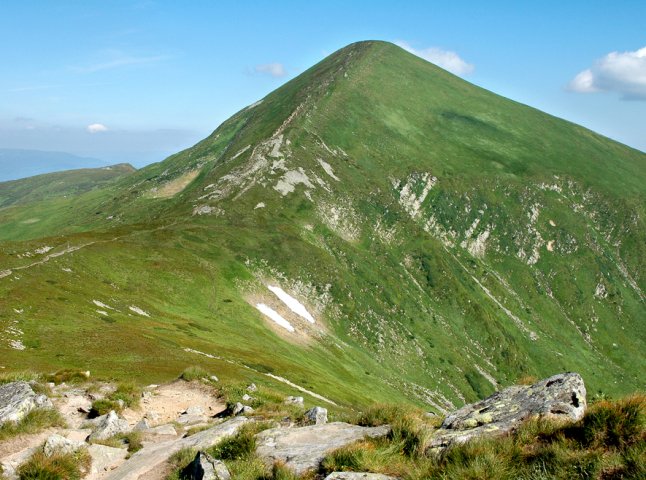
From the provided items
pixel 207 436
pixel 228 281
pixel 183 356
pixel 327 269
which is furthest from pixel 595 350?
pixel 207 436

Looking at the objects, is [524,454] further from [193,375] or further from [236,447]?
[193,375]

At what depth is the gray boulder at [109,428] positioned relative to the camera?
2186cm

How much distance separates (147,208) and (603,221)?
613ft

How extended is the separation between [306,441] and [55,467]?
29.8 ft

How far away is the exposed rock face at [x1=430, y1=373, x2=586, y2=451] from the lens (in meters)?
14.4

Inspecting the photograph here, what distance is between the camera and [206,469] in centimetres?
1486

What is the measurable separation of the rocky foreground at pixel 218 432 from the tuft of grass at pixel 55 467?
384mm

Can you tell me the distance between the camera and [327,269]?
387 ft

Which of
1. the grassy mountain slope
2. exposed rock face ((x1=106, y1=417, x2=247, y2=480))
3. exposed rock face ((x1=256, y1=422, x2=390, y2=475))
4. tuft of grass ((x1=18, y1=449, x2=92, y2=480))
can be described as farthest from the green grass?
the grassy mountain slope

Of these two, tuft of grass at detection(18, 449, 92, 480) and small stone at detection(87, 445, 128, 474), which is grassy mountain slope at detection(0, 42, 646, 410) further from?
tuft of grass at detection(18, 449, 92, 480)

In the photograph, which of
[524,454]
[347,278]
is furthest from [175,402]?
[347,278]

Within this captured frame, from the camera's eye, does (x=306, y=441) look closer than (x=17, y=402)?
Yes

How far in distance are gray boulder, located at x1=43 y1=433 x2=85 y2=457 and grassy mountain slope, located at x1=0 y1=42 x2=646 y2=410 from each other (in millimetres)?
21920

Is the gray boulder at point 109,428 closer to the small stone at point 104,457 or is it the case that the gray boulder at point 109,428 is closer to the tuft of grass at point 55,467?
the small stone at point 104,457
